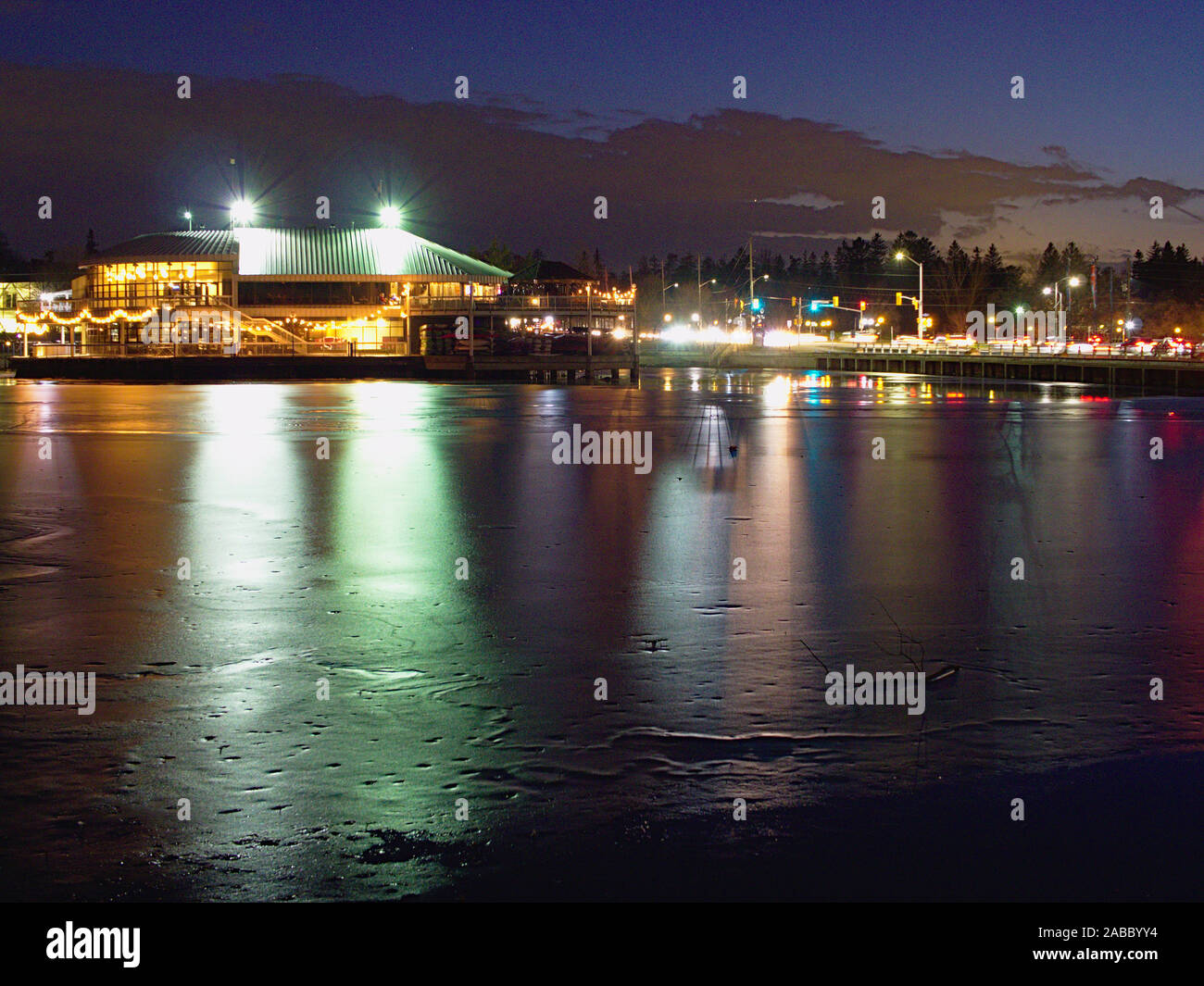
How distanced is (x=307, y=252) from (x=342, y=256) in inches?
116

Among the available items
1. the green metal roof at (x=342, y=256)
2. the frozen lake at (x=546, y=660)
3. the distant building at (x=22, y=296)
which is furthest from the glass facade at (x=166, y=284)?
the frozen lake at (x=546, y=660)

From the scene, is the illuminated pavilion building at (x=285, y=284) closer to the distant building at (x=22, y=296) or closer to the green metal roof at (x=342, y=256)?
the green metal roof at (x=342, y=256)

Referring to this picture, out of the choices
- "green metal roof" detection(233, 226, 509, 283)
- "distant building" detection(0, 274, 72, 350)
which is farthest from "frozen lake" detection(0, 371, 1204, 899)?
"distant building" detection(0, 274, 72, 350)

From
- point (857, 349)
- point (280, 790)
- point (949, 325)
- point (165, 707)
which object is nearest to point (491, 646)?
point (165, 707)

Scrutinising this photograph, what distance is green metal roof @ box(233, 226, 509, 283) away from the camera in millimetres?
103812

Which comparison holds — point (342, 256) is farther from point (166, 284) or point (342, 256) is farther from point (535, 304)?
point (535, 304)

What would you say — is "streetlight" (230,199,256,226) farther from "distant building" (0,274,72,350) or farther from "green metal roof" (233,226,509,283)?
"distant building" (0,274,72,350)

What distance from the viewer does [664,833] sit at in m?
5.99

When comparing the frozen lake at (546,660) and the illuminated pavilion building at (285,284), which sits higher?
the illuminated pavilion building at (285,284)

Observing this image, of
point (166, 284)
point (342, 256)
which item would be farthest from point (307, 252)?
point (166, 284)

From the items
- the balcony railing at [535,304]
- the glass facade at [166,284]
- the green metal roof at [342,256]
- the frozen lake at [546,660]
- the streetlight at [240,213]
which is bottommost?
the frozen lake at [546,660]

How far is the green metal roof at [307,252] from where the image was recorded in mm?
103750
